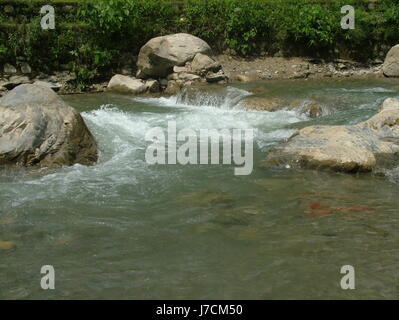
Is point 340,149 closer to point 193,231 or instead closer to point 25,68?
point 193,231

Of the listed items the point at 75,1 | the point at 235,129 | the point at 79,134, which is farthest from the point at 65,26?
the point at 79,134

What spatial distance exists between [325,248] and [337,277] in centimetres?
61

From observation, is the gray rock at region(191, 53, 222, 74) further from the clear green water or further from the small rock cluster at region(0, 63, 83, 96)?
the clear green water

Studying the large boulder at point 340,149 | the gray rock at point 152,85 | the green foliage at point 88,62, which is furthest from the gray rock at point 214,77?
the large boulder at point 340,149

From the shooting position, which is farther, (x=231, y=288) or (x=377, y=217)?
(x=377, y=217)

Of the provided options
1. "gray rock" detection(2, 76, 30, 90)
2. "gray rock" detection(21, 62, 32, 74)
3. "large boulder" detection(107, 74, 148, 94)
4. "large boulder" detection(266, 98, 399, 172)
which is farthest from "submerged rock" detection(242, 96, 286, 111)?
"gray rock" detection(21, 62, 32, 74)

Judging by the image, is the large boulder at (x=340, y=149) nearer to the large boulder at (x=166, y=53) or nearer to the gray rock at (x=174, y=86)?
the gray rock at (x=174, y=86)

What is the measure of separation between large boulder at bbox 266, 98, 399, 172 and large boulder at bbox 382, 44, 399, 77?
8.89 metres

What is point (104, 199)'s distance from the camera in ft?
22.7

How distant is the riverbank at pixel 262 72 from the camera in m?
16.5

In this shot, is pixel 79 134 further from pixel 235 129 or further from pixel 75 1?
pixel 75 1

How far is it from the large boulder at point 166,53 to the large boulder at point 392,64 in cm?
584

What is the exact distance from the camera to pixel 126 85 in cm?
1589

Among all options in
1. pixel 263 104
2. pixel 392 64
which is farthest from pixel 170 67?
pixel 392 64
